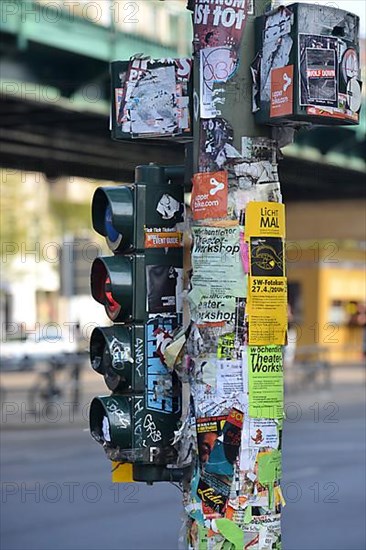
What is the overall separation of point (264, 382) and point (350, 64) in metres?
1.19

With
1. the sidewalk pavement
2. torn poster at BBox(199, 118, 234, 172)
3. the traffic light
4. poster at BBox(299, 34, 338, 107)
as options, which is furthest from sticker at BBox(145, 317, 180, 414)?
the sidewalk pavement

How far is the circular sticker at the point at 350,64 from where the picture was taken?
4172 mm

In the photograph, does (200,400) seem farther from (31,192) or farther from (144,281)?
(31,192)

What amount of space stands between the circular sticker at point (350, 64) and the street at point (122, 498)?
19.4 ft

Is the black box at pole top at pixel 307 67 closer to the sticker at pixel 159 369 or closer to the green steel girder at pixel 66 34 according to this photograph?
the sticker at pixel 159 369

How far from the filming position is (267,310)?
14.1 ft

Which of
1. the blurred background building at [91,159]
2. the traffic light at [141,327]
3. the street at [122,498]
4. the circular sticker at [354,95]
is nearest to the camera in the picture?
the circular sticker at [354,95]

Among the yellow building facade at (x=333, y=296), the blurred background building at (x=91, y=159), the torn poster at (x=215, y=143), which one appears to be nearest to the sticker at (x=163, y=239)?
the torn poster at (x=215, y=143)

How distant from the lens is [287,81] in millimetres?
4094

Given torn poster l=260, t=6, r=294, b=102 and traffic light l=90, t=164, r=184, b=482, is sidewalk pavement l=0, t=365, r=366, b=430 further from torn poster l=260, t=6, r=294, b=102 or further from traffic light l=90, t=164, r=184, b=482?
torn poster l=260, t=6, r=294, b=102

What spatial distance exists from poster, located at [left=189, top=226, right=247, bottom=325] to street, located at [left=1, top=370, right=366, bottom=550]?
17.8 feet

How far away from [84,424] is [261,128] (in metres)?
16.4

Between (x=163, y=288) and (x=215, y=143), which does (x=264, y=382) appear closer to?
(x=163, y=288)

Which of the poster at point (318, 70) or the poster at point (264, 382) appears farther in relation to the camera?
the poster at point (264, 382)
